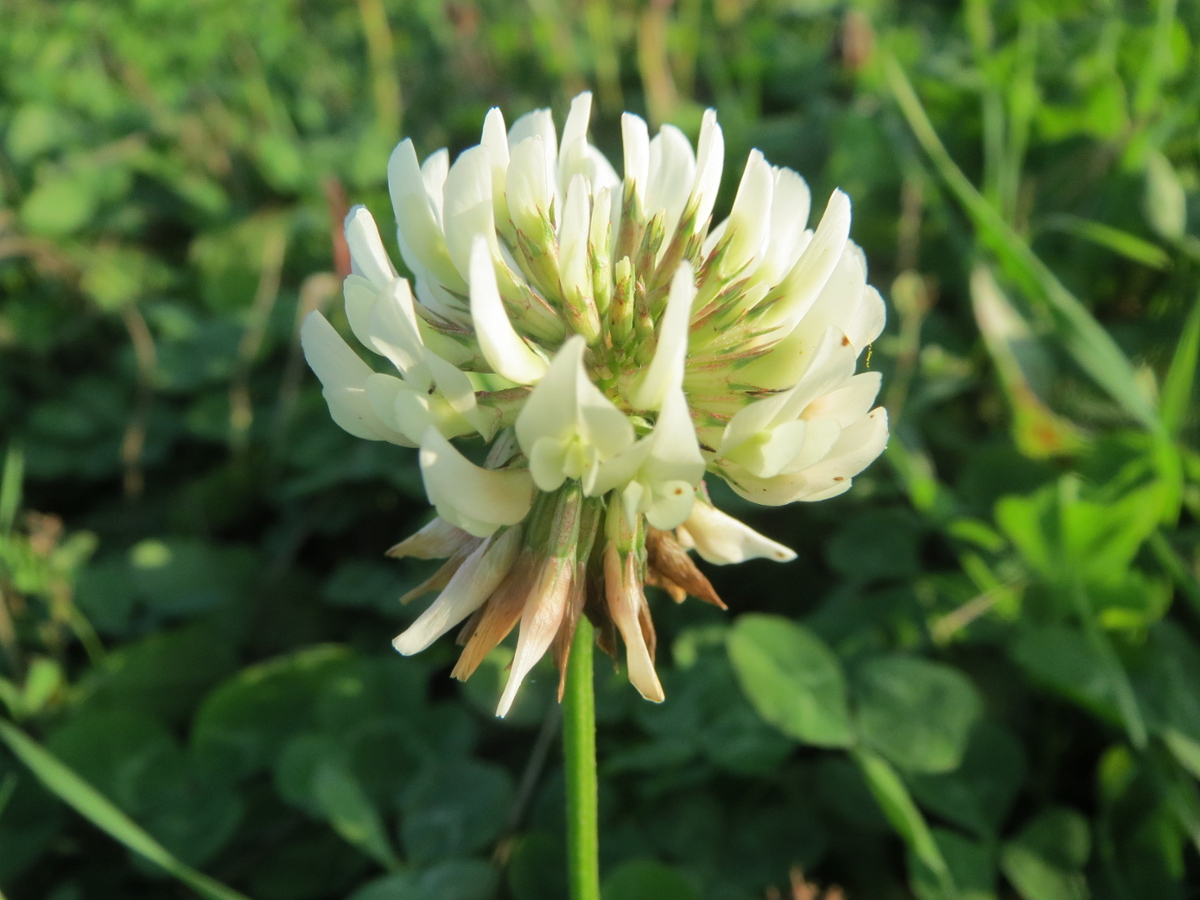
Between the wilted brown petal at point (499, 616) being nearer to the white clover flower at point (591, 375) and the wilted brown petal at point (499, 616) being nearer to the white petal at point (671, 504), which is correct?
the white clover flower at point (591, 375)

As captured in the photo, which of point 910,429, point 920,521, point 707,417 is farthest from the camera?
point 910,429

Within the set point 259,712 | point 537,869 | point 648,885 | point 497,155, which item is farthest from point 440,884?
point 497,155

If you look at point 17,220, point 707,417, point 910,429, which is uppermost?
point 707,417

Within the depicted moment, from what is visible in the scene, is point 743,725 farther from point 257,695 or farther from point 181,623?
point 181,623

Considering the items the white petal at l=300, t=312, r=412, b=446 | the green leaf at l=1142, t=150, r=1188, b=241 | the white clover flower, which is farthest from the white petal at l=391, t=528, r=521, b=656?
the green leaf at l=1142, t=150, r=1188, b=241

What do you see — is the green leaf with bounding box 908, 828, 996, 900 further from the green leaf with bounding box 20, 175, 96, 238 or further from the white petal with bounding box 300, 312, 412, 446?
the green leaf with bounding box 20, 175, 96, 238

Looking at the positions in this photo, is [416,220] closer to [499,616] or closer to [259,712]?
[499,616]

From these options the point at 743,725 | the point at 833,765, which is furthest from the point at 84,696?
the point at 833,765
